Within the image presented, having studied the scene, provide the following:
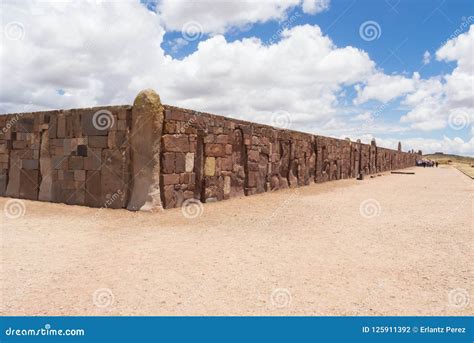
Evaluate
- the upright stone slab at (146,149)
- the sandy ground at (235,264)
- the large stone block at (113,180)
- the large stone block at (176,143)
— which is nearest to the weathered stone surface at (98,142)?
the large stone block at (113,180)

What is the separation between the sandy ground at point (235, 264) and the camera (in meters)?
3.40

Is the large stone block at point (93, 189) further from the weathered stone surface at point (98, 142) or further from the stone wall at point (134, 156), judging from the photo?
the weathered stone surface at point (98, 142)

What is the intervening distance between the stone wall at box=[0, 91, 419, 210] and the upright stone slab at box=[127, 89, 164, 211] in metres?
0.02

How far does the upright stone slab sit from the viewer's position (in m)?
8.35

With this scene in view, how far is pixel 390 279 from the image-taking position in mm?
4125

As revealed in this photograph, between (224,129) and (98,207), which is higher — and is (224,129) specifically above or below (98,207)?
above

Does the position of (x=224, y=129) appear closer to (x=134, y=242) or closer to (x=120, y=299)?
(x=134, y=242)

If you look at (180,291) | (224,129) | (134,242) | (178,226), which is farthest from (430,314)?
(224,129)

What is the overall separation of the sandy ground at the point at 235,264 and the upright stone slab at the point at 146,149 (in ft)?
1.56

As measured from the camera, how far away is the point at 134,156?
8.58 metres

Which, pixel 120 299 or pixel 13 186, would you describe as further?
pixel 13 186

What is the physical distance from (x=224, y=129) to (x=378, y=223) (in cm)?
510

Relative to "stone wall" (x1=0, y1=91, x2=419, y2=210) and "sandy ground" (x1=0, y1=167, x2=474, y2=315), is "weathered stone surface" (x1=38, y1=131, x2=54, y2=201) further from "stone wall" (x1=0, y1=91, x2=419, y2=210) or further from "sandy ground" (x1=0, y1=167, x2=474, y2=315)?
"sandy ground" (x1=0, y1=167, x2=474, y2=315)

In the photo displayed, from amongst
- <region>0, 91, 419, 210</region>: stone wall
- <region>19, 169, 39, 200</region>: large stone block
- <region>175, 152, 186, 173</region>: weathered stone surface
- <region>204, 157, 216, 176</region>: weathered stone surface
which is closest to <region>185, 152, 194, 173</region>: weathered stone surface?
<region>0, 91, 419, 210</region>: stone wall
